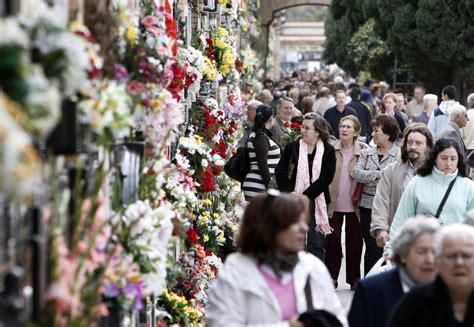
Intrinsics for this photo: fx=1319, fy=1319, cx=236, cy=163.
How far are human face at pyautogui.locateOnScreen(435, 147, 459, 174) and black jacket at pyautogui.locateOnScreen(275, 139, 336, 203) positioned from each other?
339 centimetres

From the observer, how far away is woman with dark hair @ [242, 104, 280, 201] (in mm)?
13125

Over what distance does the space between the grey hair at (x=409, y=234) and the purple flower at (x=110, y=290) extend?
149 centimetres

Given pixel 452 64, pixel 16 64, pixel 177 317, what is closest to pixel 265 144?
pixel 177 317

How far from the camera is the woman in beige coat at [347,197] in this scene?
12.6 meters

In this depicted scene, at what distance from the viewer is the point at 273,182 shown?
43.7ft

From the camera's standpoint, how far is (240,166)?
13.3 m

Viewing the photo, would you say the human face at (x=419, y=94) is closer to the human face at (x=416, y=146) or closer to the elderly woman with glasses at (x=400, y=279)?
the human face at (x=416, y=146)

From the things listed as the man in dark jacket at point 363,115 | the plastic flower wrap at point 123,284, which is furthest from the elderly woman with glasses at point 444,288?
the man in dark jacket at point 363,115

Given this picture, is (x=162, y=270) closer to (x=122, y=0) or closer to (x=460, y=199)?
(x=122, y=0)

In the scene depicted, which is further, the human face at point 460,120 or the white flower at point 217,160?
the human face at point 460,120

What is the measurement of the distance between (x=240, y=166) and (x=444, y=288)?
7.56m

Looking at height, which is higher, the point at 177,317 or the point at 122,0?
the point at 122,0

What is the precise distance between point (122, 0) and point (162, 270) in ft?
4.38

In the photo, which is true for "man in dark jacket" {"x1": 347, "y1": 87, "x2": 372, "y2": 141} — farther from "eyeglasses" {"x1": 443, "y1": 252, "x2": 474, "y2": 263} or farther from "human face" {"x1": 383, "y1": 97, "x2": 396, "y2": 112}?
"eyeglasses" {"x1": 443, "y1": 252, "x2": 474, "y2": 263}
